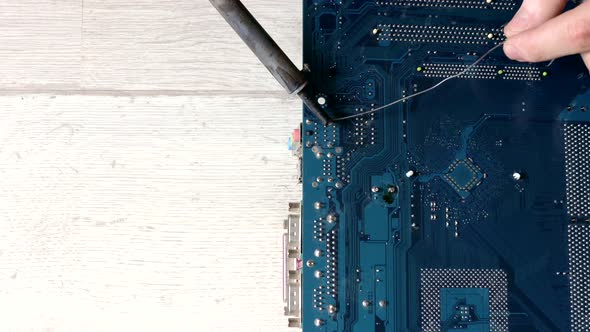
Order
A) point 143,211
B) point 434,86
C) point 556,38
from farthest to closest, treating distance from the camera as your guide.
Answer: point 143,211, point 434,86, point 556,38

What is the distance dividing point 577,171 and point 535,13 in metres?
0.44

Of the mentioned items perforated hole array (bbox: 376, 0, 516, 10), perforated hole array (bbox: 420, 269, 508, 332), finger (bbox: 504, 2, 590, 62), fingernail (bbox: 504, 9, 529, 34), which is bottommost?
perforated hole array (bbox: 420, 269, 508, 332)

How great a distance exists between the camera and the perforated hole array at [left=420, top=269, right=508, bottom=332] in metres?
1.12

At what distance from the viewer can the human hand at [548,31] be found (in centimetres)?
92

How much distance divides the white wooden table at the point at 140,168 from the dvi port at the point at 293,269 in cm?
17

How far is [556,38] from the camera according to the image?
95 cm

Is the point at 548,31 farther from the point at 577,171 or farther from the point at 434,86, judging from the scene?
the point at 577,171

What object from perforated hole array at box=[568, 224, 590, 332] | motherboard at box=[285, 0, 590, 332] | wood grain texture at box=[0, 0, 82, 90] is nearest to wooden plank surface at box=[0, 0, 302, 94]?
wood grain texture at box=[0, 0, 82, 90]

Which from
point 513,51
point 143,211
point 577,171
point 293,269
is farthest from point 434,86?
point 143,211

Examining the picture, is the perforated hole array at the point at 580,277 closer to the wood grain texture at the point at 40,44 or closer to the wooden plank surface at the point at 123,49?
the wooden plank surface at the point at 123,49

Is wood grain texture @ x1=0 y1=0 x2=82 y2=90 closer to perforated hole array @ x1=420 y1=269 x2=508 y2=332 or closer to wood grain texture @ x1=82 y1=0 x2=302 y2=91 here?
wood grain texture @ x1=82 y1=0 x2=302 y2=91

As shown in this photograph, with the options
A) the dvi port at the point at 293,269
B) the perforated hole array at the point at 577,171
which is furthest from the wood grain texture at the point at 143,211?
the perforated hole array at the point at 577,171

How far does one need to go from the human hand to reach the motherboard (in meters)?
0.14

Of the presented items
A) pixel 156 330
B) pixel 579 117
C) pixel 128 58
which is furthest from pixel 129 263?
pixel 579 117
